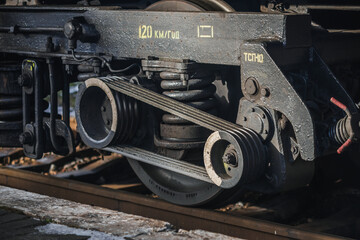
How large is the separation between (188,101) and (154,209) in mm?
930

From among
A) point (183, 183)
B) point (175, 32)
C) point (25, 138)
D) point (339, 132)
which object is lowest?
point (183, 183)

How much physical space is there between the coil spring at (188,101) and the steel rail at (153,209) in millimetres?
517

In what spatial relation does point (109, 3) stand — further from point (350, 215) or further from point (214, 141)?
point (350, 215)

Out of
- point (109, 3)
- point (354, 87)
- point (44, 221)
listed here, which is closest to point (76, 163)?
point (109, 3)

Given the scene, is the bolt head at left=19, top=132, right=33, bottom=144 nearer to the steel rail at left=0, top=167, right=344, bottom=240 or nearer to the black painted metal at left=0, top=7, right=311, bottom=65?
the steel rail at left=0, top=167, right=344, bottom=240

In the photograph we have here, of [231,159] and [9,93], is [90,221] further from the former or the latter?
[9,93]

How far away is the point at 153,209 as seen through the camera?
575 centimetres

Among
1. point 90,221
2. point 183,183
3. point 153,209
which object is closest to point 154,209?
point 153,209

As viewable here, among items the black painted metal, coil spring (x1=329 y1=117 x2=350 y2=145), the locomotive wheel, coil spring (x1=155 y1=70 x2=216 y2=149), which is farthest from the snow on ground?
the black painted metal

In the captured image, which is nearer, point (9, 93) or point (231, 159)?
point (231, 159)

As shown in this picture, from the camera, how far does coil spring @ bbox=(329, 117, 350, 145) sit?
4.71 metres

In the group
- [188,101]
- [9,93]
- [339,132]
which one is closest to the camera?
[339,132]

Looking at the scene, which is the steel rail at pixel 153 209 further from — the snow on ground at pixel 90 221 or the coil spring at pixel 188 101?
the coil spring at pixel 188 101

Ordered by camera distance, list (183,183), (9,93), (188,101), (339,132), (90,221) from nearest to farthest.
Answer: (339,132) → (90,221) → (188,101) → (183,183) → (9,93)
